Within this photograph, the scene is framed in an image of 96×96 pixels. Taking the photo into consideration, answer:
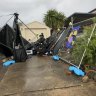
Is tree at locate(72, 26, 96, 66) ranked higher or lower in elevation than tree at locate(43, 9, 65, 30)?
lower

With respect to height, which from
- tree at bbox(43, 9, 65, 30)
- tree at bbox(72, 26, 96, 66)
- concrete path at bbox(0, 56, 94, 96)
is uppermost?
tree at bbox(43, 9, 65, 30)

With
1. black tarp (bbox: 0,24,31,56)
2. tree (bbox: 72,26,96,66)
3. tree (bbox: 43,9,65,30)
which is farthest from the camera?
tree (bbox: 43,9,65,30)

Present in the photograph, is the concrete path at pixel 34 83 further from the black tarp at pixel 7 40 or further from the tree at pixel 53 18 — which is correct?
the tree at pixel 53 18

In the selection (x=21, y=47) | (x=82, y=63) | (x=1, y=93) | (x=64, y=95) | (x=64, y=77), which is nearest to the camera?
(x=64, y=95)

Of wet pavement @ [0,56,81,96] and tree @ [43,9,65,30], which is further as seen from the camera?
tree @ [43,9,65,30]

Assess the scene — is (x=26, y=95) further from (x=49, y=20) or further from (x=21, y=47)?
(x=49, y=20)

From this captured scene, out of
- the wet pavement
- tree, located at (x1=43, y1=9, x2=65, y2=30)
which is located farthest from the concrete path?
tree, located at (x1=43, y1=9, x2=65, y2=30)

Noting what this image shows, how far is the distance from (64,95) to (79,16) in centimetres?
865

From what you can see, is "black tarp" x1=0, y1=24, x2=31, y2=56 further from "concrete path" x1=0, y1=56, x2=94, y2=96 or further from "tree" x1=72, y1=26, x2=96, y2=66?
"tree" x1=72, y1=26, x2=96, y2=66

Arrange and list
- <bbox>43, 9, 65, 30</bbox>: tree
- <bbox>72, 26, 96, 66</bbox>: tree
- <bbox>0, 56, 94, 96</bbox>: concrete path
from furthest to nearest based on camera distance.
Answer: <bbox>43, 9, 65, 30</bbox>: tree, <bbox>72, 26, 96, 66</bbox>: tree, <bbox>0, 56, 94, 96</bbox>: concrete path

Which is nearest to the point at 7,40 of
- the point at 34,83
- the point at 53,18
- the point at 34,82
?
the point at 34,82

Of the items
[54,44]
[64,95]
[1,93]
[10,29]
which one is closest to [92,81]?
[64,95]

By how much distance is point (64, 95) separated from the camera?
4477 mm

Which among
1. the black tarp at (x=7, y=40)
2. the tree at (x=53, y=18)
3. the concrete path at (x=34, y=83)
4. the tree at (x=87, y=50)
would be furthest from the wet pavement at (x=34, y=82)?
the tree at (x=53, y=18)
